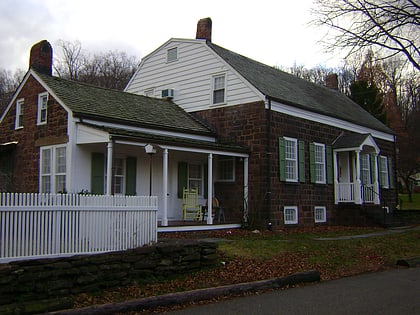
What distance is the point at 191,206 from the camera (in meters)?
17.2

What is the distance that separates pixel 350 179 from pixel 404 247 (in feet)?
27.1

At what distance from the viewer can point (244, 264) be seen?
33.3ft

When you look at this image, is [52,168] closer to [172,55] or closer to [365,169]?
[172,55]

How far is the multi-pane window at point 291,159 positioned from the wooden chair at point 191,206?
13.0ft

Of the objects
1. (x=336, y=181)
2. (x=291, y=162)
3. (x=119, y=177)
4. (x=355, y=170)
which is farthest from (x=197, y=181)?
(x=355, y=170)

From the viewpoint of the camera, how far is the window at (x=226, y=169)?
722 inches

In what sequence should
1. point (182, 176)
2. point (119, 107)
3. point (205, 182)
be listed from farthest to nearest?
point (205, 182) → point (182, 176) → point (119, 107)

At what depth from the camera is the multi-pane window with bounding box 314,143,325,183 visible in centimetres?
2027

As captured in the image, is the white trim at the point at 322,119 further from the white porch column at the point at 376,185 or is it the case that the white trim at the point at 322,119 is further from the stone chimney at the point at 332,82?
the stone chimney at the point at 332,82

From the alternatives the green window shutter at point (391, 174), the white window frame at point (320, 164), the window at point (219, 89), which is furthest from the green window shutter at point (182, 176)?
the green window shutter at point (391, 174)

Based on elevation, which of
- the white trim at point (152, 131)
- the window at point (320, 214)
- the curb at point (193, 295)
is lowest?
the curb at point (193, 295)

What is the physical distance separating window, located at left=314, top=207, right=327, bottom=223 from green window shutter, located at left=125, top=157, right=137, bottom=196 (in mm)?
8318

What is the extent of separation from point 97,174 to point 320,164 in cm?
1034

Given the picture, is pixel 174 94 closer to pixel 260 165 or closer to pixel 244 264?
pixel 260 165
